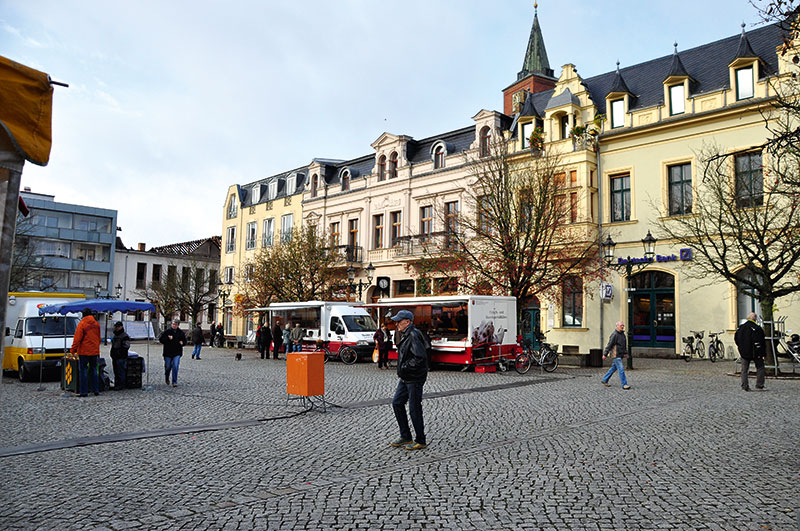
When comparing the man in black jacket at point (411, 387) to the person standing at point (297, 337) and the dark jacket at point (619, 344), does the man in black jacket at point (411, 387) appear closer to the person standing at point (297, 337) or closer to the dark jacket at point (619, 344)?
the dark jacket at point (619, 344)

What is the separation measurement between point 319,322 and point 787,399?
1998 centimetres

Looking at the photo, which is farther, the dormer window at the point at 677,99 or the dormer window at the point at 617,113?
the dormer window at the point at 617,113

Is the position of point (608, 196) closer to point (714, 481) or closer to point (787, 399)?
point (787, 399)

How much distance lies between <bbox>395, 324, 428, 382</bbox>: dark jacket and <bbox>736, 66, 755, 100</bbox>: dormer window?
23.8m

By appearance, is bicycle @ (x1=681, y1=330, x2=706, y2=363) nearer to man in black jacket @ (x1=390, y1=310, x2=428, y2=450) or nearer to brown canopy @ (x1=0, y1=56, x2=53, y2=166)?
man in black jacket @ (x1=390, y1=310, x2=428, y2=450)

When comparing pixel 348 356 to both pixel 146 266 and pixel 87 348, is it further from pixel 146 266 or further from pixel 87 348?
pixel 146 266

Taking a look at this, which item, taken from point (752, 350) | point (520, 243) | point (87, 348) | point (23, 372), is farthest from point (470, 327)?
point (23, 372)

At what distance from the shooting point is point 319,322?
2955 centimetres

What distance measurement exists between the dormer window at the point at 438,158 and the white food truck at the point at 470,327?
16601 millimetres

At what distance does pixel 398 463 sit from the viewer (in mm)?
7848

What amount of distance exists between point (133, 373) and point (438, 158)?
1026 inches

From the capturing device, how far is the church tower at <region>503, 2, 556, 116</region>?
149 feet

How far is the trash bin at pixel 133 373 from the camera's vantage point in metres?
16.0

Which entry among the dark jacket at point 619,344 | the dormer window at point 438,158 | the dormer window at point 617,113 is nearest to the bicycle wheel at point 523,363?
the dark jacket at point 619,344
